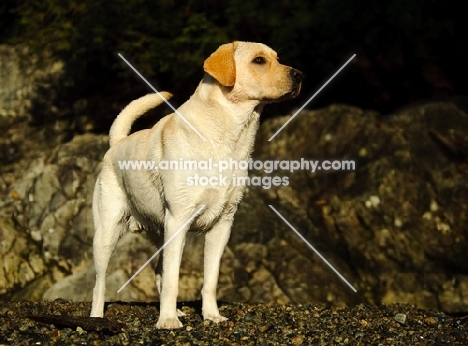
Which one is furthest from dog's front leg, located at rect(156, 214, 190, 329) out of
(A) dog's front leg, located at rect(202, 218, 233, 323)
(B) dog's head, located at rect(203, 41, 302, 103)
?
(B) dog's head, located at rect(203, 41, 302, 103)

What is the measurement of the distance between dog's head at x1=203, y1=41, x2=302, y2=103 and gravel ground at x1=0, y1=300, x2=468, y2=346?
1876 millimetres

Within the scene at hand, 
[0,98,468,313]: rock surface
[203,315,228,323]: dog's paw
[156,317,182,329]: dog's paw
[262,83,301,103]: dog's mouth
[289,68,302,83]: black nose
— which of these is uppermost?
[289,68,302,83]: black nose

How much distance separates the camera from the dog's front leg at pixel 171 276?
235 inches

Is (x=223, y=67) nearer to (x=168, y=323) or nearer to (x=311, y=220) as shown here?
(x=168, y=323)

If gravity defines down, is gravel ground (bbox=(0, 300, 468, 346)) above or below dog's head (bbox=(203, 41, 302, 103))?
below

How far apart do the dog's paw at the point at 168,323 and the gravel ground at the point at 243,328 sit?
0.06 metres

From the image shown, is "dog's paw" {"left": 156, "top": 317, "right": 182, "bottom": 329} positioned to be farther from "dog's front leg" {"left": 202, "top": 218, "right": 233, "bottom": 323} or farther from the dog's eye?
the dog's eye

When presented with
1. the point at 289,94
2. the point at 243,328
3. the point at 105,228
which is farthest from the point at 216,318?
the point at 289,94

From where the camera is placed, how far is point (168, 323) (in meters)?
5.91

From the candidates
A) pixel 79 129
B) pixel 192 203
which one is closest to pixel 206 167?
pixel 192 203

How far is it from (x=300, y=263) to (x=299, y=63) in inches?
106

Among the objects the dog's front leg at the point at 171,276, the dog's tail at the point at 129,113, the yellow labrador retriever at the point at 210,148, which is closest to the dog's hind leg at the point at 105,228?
the yellow labrador retriever at the point at 210,148

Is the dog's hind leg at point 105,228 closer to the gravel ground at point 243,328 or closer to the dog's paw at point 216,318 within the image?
the gravel ground at point 243,328

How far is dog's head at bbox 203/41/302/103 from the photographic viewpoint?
613 centimetres
